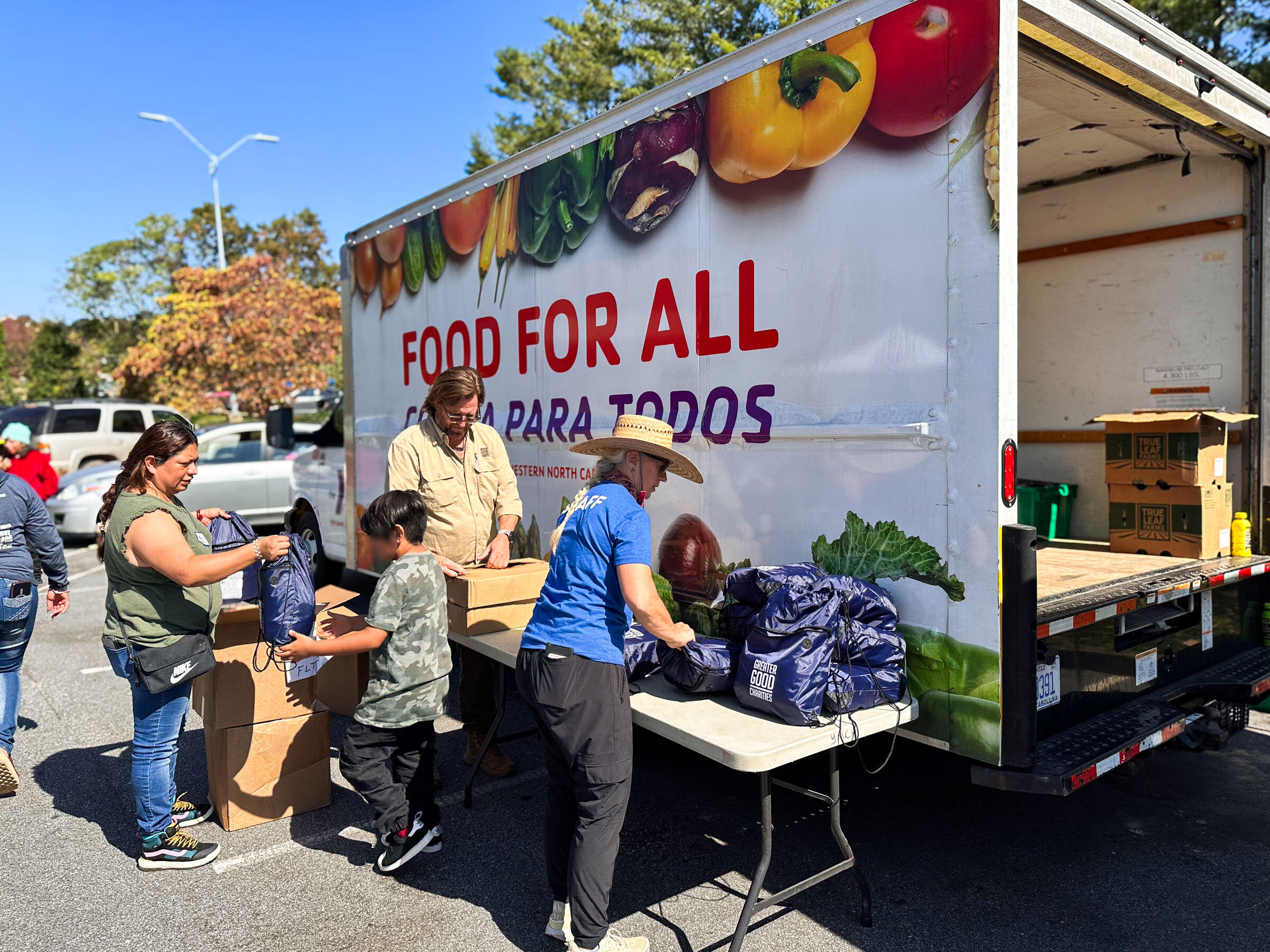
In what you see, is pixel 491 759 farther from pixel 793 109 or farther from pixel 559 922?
pixel 793 109

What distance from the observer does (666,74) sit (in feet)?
41.3

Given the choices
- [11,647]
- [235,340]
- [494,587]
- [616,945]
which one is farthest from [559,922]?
[235,340]

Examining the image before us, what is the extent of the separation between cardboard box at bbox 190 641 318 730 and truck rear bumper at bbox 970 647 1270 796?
108 inches

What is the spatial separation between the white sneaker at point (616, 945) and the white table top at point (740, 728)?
24.7 inches

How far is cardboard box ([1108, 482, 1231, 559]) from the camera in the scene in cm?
412

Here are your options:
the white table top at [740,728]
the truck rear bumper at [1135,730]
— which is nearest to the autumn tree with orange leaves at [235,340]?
the white table top at [740,728]

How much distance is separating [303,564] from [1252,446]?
4273 mm

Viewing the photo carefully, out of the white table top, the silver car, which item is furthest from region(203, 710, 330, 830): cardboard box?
the silver car

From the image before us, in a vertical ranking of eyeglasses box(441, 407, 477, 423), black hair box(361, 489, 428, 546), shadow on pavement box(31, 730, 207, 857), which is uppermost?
eyeglasses box(441, 407, 477, 423)

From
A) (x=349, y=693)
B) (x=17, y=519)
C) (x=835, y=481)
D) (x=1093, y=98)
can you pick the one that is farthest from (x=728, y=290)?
(x=17, y=519)

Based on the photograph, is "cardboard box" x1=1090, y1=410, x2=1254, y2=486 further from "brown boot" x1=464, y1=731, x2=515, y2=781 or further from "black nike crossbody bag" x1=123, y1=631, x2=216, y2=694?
"black nike crossbody bag" x1=123, y1=631, x2=216, y2=694

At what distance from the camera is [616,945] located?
2.87 metres

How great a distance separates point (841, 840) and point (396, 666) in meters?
1.68

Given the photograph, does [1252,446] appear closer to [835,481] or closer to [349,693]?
[835,481]
